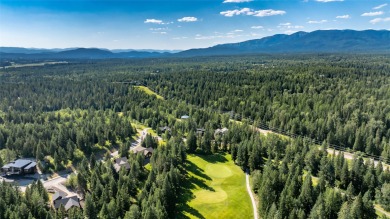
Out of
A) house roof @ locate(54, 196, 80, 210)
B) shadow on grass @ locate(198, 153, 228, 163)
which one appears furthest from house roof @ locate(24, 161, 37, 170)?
shadow on grass @ locate(198, 153, 228, 163)

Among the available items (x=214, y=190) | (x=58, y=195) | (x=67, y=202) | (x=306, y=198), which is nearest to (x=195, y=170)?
(x=214, y=190)

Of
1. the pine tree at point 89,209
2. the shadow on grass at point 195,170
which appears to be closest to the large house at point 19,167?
the pine tree at point 89,209

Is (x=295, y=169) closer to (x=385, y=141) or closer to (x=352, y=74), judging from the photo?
(x=385, y=141)

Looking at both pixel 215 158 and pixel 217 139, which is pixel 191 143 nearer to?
pixel 215 158

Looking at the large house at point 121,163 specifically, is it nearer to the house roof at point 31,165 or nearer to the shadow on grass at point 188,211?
the shadow on grass at point 188,211

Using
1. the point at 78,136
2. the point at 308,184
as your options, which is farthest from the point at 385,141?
the point at 78,136
